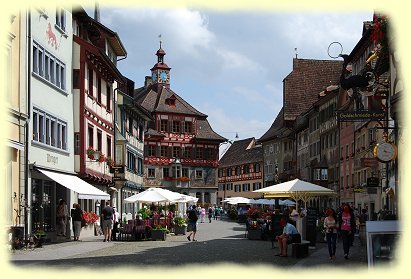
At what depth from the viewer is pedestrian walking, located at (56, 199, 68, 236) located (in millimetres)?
31188


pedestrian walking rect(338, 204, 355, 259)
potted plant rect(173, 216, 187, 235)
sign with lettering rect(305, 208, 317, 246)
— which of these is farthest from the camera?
potted plant rect(173, 216, 187, 235)

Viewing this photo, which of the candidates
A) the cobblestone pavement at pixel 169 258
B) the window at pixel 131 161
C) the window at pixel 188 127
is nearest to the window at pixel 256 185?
the window at pixel 188 127

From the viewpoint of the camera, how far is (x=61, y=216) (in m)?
31.4

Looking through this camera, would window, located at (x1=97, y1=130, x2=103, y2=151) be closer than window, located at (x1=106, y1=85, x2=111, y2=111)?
Yes

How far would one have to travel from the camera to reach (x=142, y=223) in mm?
33969

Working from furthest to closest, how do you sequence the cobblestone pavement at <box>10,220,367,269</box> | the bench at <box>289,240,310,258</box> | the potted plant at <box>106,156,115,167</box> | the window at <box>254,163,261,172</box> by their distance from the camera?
1. the window at <box>254,163,261,172</box>
2. the potted plant at <box>106,156,115,167</box>
3. the bench at <box>289,240,310,258</box>
4. the cobblestone pavement at <box>10,220,367,269</box>

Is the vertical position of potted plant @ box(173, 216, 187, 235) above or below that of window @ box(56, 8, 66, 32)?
below

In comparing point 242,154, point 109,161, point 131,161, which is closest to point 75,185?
point 109,161

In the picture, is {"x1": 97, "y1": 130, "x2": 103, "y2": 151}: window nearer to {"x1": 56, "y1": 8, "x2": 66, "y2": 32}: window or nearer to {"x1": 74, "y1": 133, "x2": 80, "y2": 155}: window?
{"x1": 74, "y1": 133, "x2": 80, "y2": 155}: window

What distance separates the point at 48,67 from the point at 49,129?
246 centimetres

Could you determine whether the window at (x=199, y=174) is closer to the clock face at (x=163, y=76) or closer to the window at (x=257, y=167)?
the clock face at (x=163, y=76)

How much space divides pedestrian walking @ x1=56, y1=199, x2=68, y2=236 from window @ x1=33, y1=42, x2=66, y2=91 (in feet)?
16.1

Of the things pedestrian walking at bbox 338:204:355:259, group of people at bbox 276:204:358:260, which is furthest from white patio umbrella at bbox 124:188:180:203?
pedestrian walking at bbox 338:204:355:259

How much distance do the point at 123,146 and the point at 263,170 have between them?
6372cm
